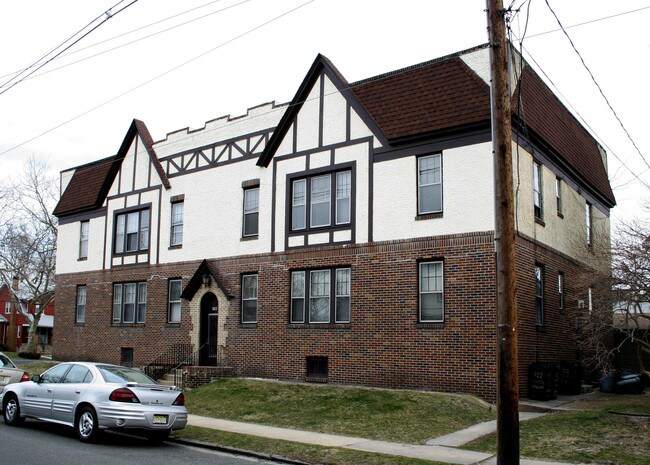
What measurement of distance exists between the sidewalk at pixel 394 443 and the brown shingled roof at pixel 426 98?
8.02 meters

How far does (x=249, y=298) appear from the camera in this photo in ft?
76.0

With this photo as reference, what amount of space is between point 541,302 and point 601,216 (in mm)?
8216

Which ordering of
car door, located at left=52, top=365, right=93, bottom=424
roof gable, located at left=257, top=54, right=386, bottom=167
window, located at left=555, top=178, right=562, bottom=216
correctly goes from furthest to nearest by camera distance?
window, located at left=555, top=178, right=562, bottom=216, roof gable, located at left=257, top=54, right=386, bottom=167, car door, located at left=52, top=365, right=93, bottom=424

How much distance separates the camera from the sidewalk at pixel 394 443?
11438 mm

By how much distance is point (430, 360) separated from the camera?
60.3ft

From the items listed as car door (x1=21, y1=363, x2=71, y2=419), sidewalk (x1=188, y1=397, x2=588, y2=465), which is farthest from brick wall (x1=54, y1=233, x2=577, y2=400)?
car door (x1=21, y1=363, x2=71, y2=419)

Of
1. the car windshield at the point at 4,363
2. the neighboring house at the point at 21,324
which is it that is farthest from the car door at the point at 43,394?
the neighboring house at the point at 21,324

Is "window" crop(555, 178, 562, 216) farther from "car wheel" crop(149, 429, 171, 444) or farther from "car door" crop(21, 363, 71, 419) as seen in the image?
"car door" crop(21, 363, 71, 419)

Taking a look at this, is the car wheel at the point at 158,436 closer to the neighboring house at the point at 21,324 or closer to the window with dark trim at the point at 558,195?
the window with dark trim at the point at 558,195

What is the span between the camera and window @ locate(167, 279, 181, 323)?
25625 mm

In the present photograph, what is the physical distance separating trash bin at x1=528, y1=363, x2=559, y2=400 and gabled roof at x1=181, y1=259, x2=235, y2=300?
1022 centimetres

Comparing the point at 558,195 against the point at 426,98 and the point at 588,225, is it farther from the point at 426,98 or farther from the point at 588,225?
the point at 426,98

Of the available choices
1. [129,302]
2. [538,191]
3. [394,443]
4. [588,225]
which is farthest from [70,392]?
[588,225]

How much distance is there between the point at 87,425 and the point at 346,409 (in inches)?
248
